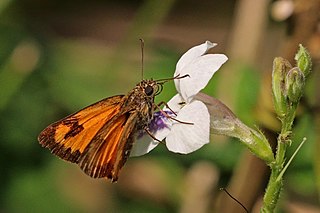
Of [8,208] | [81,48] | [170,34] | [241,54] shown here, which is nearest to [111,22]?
[170,34]

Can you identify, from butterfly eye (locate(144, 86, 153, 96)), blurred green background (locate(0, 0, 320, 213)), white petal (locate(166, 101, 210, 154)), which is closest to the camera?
white petal (locate(166, 101, 210, 154))

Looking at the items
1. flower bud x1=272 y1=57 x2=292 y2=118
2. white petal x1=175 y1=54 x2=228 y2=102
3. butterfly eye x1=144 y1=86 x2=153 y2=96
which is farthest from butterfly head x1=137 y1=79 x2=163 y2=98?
flower bud x1=272 y1=57 x2=292 y2=118

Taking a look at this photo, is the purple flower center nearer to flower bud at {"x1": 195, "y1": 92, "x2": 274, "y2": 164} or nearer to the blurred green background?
flower bud at {"x1": 195, "y1": 92, "x2": 274, "y2": 164}

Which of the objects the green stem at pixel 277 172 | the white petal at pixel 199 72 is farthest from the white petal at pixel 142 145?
the green stem at pixel 277 172

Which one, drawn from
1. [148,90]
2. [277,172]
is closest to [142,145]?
[148,90]

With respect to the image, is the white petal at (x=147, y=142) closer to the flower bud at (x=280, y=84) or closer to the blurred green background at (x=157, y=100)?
the flower bud at (x=280, y=84)
